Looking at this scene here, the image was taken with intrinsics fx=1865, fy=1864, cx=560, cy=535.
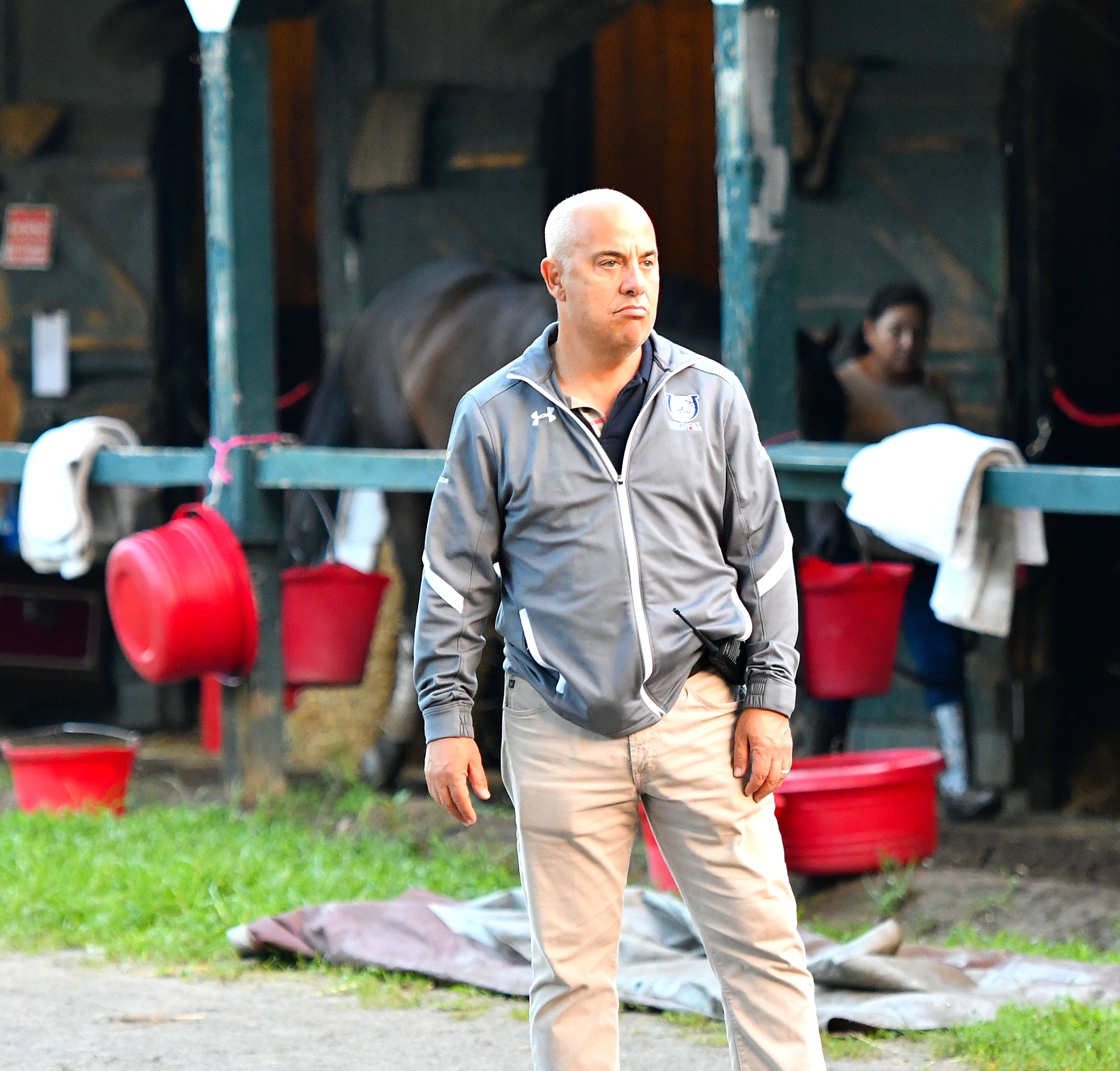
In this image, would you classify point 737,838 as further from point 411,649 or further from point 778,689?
point 411,649

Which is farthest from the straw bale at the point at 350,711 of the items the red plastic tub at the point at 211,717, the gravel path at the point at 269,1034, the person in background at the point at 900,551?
the gravel path at the point at 269,1034

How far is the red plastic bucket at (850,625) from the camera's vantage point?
19.6 feet

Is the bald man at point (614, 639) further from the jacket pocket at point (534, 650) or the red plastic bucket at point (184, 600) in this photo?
the red plastic bucket at point (184, 600)

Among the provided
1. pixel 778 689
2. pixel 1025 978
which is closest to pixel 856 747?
pixel 1025 978

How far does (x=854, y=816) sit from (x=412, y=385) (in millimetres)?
3160

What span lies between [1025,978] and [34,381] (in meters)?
5.82

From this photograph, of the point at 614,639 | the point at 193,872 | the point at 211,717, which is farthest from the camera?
the point at 211,717

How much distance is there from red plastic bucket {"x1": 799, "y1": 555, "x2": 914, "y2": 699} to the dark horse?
1861 millimetres

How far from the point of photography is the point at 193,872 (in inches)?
218

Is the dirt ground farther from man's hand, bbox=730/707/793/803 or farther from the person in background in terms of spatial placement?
man's hand, bbox=730/707/793/803

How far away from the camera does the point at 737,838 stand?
10.0ft

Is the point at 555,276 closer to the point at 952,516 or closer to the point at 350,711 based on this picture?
the point at 952,516

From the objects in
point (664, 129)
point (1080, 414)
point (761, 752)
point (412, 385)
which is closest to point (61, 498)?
point (412, 385)

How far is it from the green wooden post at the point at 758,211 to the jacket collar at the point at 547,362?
258 centimetres
